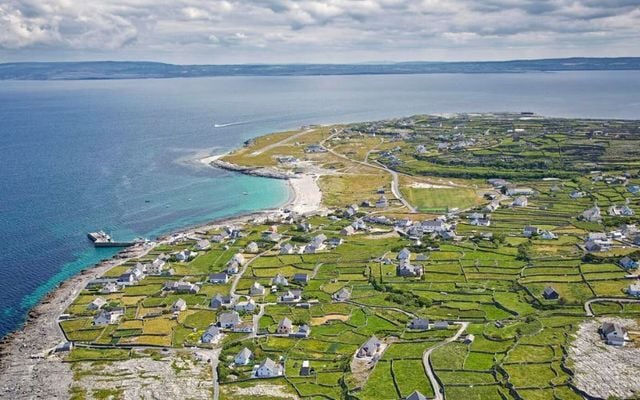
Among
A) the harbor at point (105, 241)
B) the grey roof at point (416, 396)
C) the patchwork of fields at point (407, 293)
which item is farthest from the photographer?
the harbor at point (105, 241)

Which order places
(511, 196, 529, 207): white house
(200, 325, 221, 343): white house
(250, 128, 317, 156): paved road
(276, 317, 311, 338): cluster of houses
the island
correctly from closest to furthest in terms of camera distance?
the island, (200, 325, 221, 343): white house, (276, 317, 311, 338): cluster of houses, (511, 196, 529, 207): white house, (250, 128, 317, 156): paved road

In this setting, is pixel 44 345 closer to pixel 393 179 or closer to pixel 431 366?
pixel 431 366

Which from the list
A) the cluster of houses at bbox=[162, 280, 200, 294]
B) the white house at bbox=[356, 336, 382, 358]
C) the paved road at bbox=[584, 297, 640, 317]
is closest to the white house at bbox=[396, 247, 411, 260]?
the paved road at bbox=[584, 297, 640, 317]

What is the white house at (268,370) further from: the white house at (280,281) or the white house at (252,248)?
the white house at (252,248)

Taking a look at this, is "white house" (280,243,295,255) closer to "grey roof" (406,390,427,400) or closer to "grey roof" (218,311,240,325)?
"grey roof" (218,311,240,325)

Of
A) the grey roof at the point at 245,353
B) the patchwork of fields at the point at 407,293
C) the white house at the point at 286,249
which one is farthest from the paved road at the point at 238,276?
the grey roof at the point at 245,353

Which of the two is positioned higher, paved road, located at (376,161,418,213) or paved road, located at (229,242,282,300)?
paved road, located at (229,242,282,300)

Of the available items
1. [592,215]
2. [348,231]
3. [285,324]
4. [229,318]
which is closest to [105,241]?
[348,231]

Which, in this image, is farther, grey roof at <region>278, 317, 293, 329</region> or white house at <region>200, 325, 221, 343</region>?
grey roof at <region>278, 317, 293, 329</region>

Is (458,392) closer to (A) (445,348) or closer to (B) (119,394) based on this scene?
(A) (445,348)

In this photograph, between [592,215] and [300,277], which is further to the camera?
[592,215]
